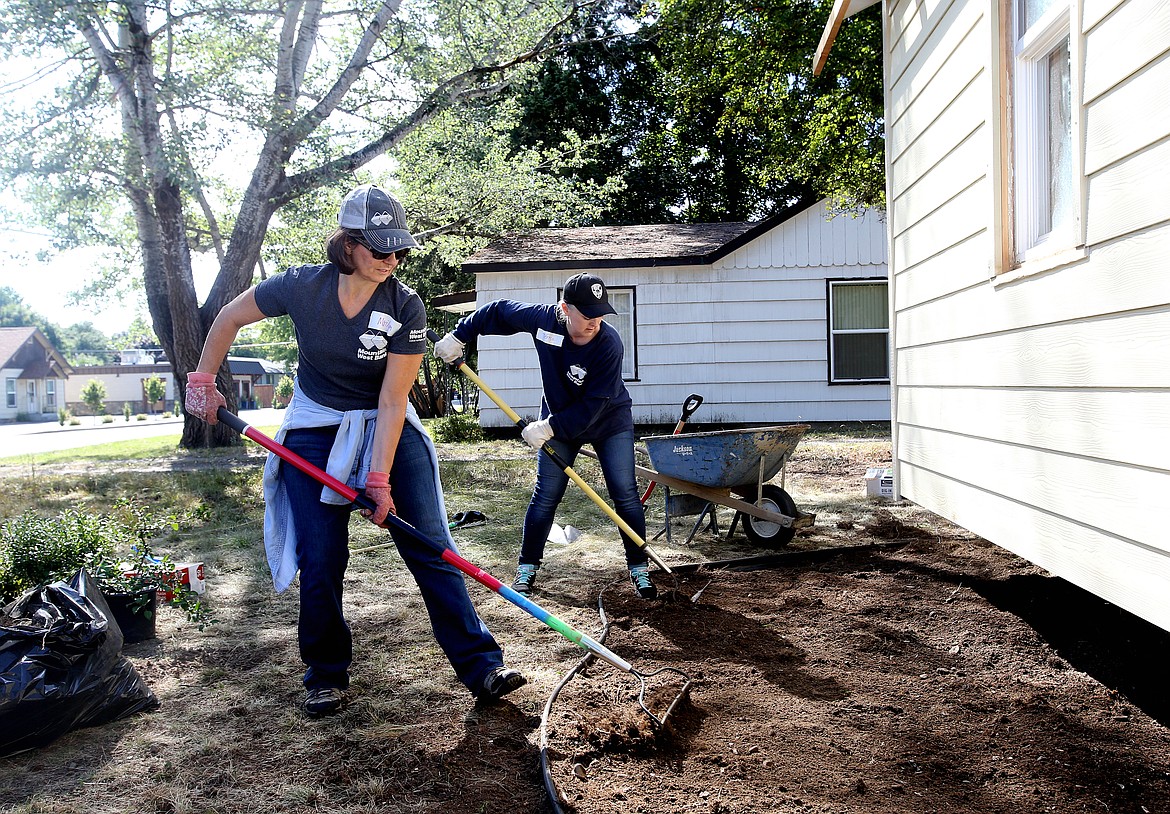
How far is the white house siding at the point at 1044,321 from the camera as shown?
2.51 m

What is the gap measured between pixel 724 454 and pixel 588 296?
1.57 meters

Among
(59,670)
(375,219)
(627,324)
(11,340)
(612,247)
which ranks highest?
(11,340)

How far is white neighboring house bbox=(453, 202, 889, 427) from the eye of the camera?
13398mm

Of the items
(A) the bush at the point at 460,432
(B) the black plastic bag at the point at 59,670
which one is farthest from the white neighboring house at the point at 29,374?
(B) the black plastic bag at the point at 59,670

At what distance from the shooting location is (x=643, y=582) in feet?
15.4

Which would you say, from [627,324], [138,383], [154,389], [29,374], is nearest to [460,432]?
[627,324]

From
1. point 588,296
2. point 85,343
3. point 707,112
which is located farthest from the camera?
point 85,343

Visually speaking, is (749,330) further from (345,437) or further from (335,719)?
(335,719)

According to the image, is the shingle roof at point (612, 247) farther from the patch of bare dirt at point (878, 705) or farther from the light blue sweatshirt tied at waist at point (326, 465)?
the light blue sweatshirt tied at waist at point (326, 465)

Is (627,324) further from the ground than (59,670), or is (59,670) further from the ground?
(627,324)

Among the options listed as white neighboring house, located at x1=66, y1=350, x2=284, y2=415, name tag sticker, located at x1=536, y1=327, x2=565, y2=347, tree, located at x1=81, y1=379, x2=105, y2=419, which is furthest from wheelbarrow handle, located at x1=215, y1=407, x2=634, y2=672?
white neighboring house, located at x1=66, y1=350, x2=284, y2=415

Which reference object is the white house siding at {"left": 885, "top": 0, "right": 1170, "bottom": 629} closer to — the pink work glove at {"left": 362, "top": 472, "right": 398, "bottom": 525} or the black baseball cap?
the black baseball cap

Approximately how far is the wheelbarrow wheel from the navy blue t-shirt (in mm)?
3094

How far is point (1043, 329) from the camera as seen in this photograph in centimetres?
326
